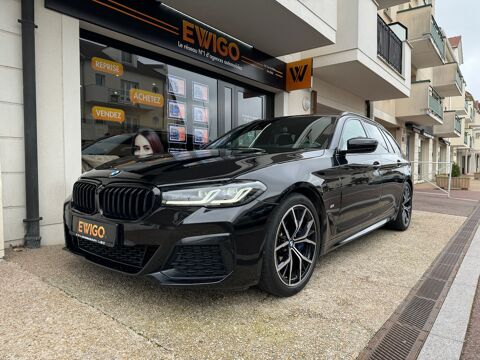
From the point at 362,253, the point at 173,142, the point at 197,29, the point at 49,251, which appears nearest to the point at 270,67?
the point at 197,29

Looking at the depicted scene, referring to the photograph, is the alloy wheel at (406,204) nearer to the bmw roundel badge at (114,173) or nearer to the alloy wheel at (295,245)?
the alloy wheel at (295,245)

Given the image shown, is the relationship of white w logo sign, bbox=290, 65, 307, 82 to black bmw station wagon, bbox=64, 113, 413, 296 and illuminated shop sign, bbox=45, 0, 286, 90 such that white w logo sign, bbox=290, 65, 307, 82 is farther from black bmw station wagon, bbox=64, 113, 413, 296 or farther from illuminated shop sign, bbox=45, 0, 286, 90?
black bmw station wagon, bbox=64, 113, 413, 296

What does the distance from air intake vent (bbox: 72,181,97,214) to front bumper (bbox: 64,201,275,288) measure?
492 millimetres

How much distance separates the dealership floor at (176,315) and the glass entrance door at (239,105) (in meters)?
4.53

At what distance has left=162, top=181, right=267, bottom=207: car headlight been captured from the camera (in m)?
2.15

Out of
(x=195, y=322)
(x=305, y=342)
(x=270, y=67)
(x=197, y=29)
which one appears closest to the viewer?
(x=305, y=342)

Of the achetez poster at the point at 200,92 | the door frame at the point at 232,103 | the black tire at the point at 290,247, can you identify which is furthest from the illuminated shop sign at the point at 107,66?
the black tire at the point at 290,247

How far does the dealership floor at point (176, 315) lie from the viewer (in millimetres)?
1872

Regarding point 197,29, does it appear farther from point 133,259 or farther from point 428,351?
point 428,351

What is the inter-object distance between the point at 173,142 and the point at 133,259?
4.05 metres

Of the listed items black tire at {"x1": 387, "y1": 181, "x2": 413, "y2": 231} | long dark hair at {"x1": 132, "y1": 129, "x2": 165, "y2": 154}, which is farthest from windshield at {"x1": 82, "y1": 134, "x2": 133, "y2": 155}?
black tire at {"x1": 387, "y1": 181, "x2": 413, "y2": 231}

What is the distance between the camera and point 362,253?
392 centimetres

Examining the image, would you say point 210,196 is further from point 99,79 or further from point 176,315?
point 99,79

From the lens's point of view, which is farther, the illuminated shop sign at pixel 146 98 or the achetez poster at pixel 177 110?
the achetez poster at pixel 177 110
